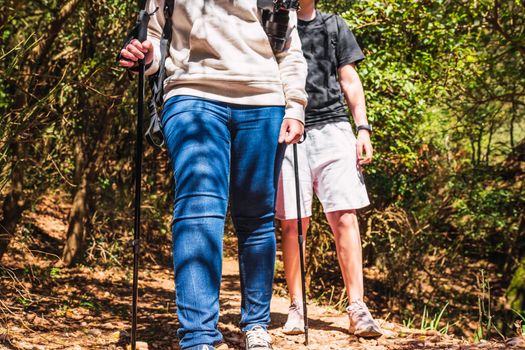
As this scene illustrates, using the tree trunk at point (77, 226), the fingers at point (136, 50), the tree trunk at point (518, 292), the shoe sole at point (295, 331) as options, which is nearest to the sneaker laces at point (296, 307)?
the shoe sole at point (295, 331)

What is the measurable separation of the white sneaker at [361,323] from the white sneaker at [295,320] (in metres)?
0.30

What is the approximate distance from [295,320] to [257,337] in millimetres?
1069

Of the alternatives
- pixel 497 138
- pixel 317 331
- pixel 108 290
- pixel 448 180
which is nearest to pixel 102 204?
pixel 108 290

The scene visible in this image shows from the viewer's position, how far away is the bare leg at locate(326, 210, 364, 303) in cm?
427

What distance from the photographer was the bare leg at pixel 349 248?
427 cm

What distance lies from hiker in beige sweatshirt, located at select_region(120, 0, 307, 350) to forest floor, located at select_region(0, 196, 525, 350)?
1.05m

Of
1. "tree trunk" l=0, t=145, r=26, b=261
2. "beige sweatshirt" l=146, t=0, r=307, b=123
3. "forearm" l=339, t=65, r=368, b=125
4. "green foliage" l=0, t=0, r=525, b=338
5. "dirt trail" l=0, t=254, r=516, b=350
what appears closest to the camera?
"beige sweatshirt" l=146, t=0, r=307, b=123

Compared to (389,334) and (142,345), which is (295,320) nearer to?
(389,334)

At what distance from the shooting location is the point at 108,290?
620 centimetres

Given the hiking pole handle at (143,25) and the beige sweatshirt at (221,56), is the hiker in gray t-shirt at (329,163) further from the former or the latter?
the hiking pole handle at (143,25)

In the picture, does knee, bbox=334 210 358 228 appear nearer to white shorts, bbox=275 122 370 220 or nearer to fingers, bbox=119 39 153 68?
white shorts, bbox=275 122 370 220

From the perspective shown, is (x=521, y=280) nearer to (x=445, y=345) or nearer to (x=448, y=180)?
(x=448, y=180)

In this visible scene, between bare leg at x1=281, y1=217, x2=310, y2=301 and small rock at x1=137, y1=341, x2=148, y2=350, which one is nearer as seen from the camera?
small rock at x1=137, y1=341, x2=148, y2=350

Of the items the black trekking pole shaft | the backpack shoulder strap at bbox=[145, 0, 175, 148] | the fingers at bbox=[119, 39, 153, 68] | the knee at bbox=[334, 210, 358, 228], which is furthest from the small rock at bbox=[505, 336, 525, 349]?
the fingers at bbox=[119, 39, 153, 68]
